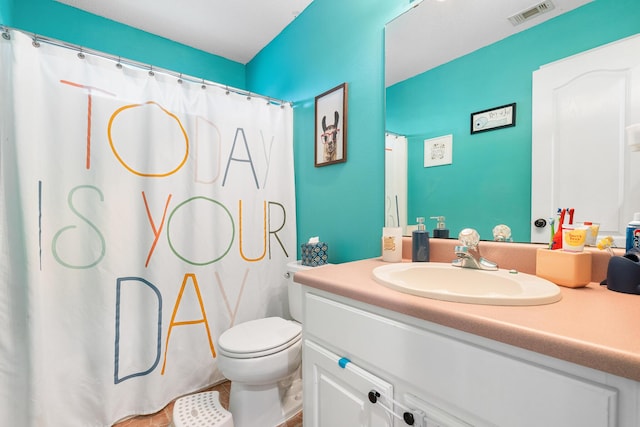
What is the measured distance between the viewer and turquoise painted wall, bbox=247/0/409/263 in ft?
4.55

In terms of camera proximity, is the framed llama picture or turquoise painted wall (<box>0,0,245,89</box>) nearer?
the framed llama picture

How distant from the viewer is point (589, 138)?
82 cm

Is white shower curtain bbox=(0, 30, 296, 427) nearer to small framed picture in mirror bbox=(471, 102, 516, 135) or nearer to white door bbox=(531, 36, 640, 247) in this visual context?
small framed picture in mirror bbox=(471, 102, 516, 135)

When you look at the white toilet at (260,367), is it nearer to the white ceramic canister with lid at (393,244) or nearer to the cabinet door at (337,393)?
the cabinet door at (337,393)

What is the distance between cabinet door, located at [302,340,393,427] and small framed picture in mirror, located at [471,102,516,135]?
3.14 ft

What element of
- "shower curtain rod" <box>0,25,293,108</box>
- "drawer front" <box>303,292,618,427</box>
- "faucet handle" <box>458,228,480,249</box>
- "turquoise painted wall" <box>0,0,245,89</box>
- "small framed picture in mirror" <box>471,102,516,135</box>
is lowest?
"drawer front" <box>303,292,618,427</box>

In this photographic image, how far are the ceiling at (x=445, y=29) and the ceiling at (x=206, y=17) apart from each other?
852 mm

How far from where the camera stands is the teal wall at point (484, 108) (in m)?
0.84

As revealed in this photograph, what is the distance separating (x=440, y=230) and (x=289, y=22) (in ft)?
5.87

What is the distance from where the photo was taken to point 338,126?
158 centimetres

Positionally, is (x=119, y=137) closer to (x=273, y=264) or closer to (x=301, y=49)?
(x=273, y=264)

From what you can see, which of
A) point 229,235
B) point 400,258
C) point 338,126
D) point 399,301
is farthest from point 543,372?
point 229,235

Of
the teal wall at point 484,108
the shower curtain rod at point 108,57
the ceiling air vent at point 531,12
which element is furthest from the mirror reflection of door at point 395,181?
the shower curtain rod at point 108,57

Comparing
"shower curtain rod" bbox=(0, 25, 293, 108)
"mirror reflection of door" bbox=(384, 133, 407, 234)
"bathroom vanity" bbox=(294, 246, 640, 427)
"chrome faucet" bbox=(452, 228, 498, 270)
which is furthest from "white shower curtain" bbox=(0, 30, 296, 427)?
"chrome faucet" bbox=(452, 228, 498, 270)
